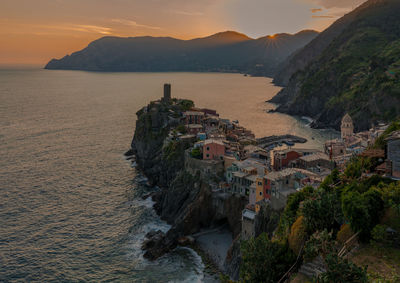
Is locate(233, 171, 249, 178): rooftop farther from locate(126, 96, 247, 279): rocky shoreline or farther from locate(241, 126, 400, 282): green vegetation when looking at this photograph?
locate(241, 126, 400, 282): green vegetation

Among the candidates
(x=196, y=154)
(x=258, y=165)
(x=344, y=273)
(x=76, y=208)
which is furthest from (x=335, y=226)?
(x=76, y=208)

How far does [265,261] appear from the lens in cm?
2438

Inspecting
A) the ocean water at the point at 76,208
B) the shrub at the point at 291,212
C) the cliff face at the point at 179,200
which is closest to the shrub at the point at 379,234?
the shrub at the point at 291,212

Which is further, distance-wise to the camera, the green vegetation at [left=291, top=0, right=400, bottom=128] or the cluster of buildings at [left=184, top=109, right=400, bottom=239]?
the green vegetation at [left=291, top=0, right=400, bottom=128]

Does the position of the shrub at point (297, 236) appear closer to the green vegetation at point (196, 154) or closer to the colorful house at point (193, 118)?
the green vegetation at point (196, 154)

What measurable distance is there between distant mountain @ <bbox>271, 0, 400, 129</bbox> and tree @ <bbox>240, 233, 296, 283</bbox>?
297ft

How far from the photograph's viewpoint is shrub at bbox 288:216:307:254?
24.9 meters

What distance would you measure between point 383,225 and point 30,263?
129ft

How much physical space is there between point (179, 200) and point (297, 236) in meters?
28.8

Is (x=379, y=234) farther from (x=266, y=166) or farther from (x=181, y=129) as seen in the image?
(x=181, y=129)

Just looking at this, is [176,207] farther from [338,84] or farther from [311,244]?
[338,84]

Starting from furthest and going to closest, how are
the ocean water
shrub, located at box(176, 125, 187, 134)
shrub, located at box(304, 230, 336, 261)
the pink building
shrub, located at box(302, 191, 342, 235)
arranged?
shrub, located at box(176, 125, 187, 134)
the pink building
the ocean water
shrub, located at box(302, 191, 342, 235)
shrub, located at box(304, 230, 336, 261)

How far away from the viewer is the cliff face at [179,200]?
1792 inches

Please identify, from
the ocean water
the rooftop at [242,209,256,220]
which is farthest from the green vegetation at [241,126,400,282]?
the ocean water
